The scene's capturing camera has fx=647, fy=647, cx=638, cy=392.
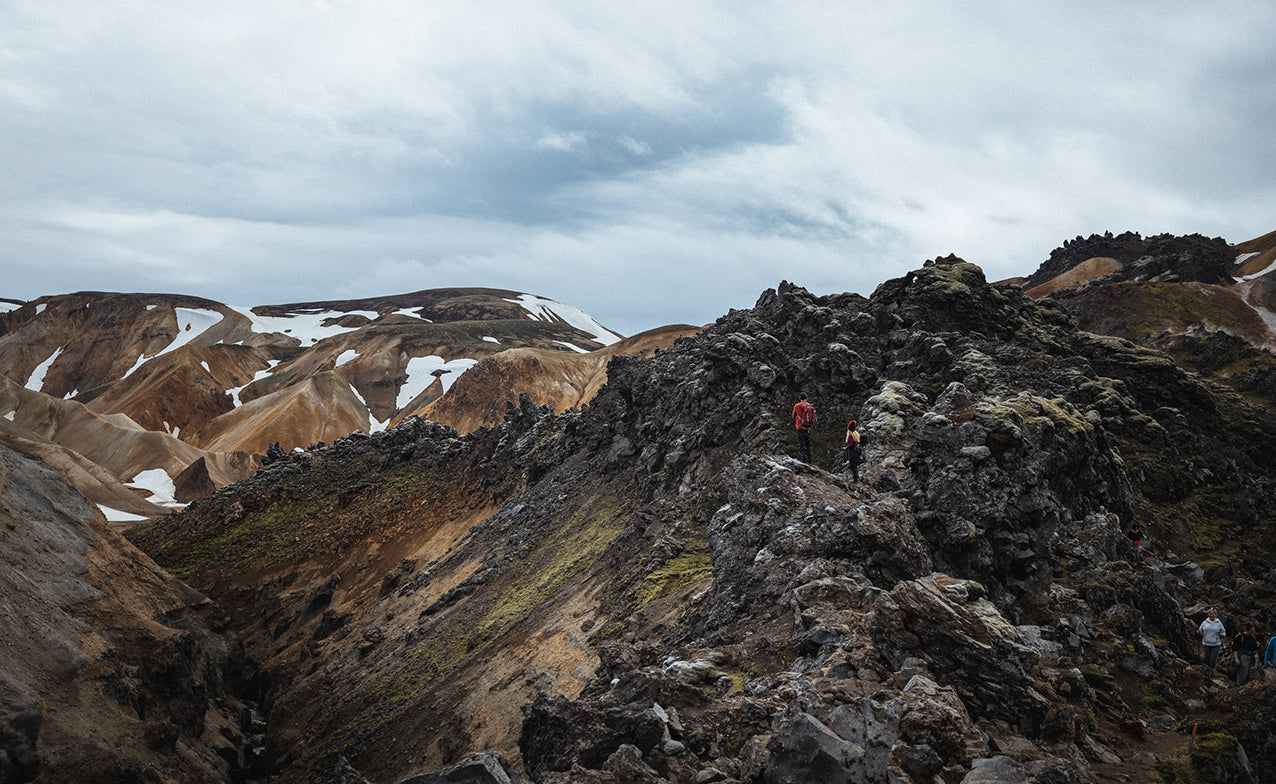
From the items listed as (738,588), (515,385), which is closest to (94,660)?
(738,588)

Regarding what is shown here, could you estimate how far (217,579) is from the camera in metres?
39.8

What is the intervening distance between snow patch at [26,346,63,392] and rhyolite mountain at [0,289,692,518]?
37 cm

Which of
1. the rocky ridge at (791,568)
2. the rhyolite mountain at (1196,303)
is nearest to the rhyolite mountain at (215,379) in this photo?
the rocky ridge at (791,568)

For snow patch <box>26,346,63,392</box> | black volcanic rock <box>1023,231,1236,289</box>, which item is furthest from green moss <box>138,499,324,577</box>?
snow patch <box>26,346,63,392</box>

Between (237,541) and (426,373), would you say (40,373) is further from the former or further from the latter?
(237,541)

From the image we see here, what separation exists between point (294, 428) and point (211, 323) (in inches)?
3713

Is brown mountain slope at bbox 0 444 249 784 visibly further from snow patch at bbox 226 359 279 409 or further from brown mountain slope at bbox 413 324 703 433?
snow patch at bbox 226 359 279 409

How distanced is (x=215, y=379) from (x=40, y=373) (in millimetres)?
Result: 63196

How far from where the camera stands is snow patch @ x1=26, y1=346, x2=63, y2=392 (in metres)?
162

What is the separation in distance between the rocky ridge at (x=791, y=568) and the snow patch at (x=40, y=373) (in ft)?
530

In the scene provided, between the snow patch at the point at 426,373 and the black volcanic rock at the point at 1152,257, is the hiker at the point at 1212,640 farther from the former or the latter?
the snow patch at the point at 426,373

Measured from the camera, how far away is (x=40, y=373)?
165 meters

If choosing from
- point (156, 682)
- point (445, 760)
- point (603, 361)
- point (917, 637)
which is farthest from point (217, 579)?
point (603, 361)

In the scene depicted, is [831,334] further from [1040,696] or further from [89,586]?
[89,586]
